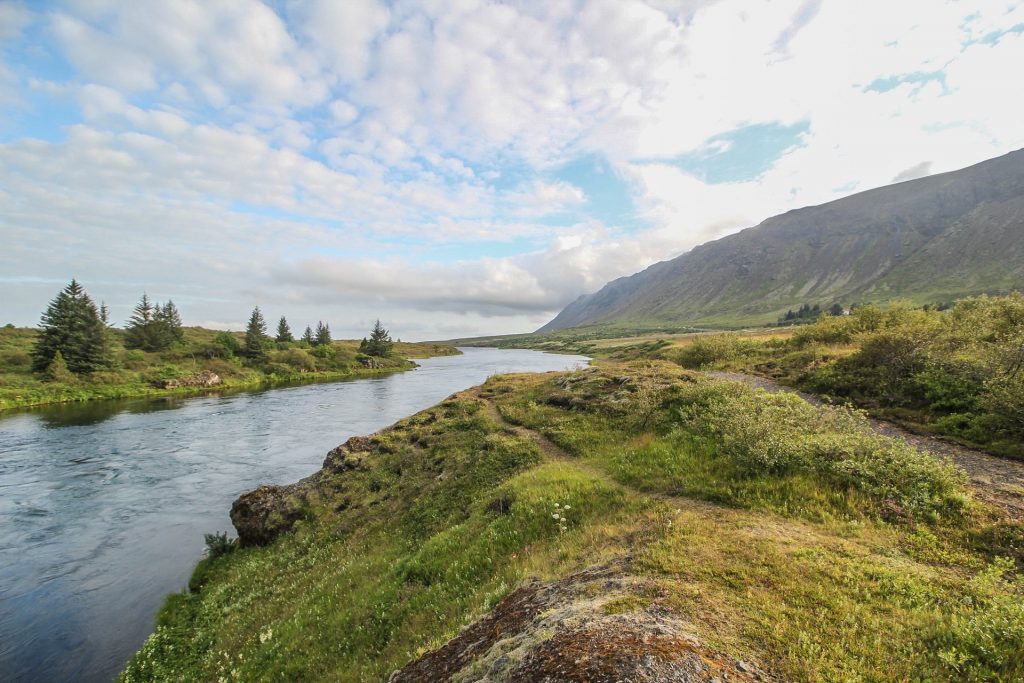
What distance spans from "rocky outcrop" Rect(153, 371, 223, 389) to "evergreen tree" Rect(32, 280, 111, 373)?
27.8ft

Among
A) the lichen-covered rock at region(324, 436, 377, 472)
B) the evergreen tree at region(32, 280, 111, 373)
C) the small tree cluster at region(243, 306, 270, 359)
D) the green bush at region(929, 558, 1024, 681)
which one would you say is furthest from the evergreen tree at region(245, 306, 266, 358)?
the green bush at region(929, 558, 1024, 681)

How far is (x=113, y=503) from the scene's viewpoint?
24.3 m

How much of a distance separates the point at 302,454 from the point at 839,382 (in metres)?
38.9

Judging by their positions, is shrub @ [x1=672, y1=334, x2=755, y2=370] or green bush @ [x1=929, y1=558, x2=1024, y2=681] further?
shrub @ [x1=672, y1=334, x2=755, y2=370]

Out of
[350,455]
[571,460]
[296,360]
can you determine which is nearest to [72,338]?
[296,360]

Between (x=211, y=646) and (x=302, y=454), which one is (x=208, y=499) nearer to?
(x=302, y=454)

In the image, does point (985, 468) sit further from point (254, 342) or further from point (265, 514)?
point (254, 342)

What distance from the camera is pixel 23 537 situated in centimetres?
2025

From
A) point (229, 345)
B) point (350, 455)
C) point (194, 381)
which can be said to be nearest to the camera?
point (350, 455)

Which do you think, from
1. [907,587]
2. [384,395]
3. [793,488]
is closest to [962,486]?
[793,488]

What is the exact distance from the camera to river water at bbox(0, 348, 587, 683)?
→ 14172 mm

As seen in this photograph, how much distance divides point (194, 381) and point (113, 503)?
2325 inches

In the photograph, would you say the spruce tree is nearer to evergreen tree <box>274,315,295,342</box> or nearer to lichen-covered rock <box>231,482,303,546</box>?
evergreen tree <box>274,315,295,342</box>

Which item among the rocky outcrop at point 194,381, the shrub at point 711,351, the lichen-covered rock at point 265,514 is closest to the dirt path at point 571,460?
the lichen-covered rock at point 265,514
